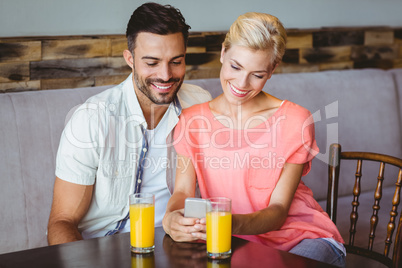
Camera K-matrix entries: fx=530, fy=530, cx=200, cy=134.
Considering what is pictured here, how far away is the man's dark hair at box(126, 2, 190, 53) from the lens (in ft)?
6.13

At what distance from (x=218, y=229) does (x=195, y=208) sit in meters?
0.12

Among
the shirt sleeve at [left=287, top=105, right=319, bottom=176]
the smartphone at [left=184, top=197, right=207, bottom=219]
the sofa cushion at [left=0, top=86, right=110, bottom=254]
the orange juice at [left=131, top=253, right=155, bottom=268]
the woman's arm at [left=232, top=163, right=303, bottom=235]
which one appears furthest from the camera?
the sofa cushion at [left=0, top=86, right=110, bottom=254]

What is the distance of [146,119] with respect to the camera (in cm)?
197

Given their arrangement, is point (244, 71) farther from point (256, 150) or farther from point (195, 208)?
point (195, 208)

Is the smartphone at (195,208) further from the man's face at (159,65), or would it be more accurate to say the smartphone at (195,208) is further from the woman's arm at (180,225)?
the man's face at (159,65)

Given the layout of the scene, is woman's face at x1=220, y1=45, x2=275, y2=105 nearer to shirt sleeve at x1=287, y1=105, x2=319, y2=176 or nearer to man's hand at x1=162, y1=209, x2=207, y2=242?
shirt sleeve at x1=287, y1=105, x2=319, y2=176

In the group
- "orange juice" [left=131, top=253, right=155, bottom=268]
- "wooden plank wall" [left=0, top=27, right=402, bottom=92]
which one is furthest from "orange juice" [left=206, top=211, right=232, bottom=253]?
"wooden plank wall" [left=0, top=27, right=402, bottom=92]

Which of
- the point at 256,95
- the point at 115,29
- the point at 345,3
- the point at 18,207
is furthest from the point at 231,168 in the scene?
the point at 345,3

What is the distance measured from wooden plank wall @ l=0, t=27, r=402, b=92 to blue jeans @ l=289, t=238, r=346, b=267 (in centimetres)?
127

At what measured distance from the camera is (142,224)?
4.27ft

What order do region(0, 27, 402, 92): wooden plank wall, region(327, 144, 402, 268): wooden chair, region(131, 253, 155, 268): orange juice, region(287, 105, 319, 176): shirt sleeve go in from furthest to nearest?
region(0, 27, 402, 92): wooden plank wall
region(327, 144, 402, 268): wooden chair
region(287, 105, 319, 176): shirt sleeve
region(131, 253, 155, 268): orange juice

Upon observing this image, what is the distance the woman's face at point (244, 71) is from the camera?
1659 millimetres

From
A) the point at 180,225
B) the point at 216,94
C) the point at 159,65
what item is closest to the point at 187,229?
the point at 180,225

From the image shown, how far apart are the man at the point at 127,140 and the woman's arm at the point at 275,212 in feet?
1.53
